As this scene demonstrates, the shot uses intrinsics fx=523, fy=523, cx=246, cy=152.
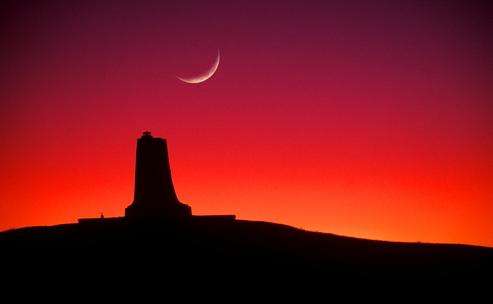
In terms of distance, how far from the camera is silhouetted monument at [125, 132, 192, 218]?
72.5 feet

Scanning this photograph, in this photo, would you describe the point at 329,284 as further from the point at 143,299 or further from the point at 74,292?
the point at 74,292

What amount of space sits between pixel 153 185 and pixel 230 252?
6.69 m

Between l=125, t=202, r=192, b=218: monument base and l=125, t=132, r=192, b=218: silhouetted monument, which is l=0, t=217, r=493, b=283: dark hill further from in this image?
l=125, t=132, r=192, b=218: silhouetted monument

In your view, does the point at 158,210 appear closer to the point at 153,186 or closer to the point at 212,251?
the point at 153,186

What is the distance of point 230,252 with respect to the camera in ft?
55.8

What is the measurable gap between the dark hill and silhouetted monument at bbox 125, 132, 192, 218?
5.65ft

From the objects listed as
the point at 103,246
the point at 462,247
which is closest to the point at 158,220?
the point at 103,246

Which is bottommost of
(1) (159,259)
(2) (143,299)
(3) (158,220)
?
(2) (143,299)

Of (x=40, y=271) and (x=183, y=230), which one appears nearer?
(x=40, y=271)

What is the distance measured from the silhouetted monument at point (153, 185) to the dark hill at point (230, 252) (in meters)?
1.72

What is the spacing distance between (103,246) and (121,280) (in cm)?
285

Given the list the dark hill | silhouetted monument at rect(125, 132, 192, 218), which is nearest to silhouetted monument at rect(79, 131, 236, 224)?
silhouetted monument at rect(125, 132, 192, 218)

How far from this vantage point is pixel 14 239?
18562 millimetres

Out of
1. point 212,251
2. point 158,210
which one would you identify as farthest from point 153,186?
point 212,251
